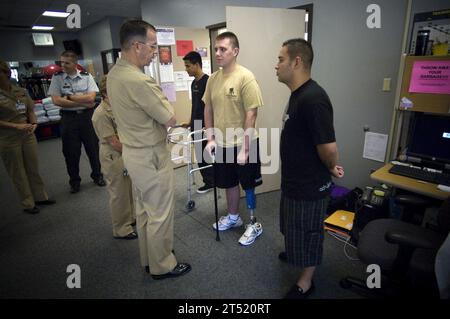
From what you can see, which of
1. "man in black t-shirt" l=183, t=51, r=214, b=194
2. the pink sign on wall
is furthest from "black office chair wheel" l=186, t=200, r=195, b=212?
the pink sign on wall

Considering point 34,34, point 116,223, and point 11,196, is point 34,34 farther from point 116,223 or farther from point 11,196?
point 116,223

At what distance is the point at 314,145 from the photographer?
4.59ft

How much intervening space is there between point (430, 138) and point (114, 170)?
95.9 inches

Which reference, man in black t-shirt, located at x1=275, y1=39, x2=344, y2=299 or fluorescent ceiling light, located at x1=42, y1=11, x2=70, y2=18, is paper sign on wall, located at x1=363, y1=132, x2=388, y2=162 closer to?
man in black t-shirt, located at x1=275, y1=39, x2=344, y2=299

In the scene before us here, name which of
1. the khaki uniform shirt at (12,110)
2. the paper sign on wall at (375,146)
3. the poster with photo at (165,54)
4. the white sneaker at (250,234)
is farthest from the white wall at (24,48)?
the paper sign on wall at (375,146)

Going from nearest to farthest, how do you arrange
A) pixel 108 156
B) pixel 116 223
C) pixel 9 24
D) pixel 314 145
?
pixel 314 145 < pixel 108 156 < pixel 116 223 < pixel 9 24

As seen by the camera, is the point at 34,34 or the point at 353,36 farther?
the point at 34,34

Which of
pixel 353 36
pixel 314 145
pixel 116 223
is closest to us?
pixel 314 145

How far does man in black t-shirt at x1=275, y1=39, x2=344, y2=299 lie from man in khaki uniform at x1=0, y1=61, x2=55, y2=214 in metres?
2.72

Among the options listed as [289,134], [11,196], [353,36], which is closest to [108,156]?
[289,134]

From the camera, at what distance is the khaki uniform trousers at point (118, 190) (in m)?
2.22

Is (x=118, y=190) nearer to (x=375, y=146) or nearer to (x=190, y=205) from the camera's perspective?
(x=190, y=205)

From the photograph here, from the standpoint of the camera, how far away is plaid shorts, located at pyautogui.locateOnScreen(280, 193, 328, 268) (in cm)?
150
